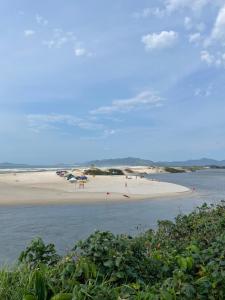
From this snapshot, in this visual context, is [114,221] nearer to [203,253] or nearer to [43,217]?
[43,217]

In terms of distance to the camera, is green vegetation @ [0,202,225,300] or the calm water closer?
green vegetation @ [0,202,225,300]

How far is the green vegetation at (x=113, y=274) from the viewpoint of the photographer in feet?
14.7

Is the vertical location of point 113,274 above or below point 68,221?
above

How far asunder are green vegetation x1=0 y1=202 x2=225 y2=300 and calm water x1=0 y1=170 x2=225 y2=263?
24.6 feet

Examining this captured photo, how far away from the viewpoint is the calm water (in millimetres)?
16625

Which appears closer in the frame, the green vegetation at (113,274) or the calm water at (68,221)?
the green vegetation at (113,274)

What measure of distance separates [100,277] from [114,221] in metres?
17.2

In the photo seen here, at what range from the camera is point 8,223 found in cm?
2148

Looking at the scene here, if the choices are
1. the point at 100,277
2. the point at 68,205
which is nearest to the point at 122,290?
the point at 100,277

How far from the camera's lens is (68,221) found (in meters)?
22.3

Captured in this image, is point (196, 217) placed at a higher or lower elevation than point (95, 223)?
higher

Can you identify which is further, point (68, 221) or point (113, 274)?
point (68, 221)

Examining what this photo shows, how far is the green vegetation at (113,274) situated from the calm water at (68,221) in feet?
24.6

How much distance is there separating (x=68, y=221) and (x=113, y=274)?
1745 cm
